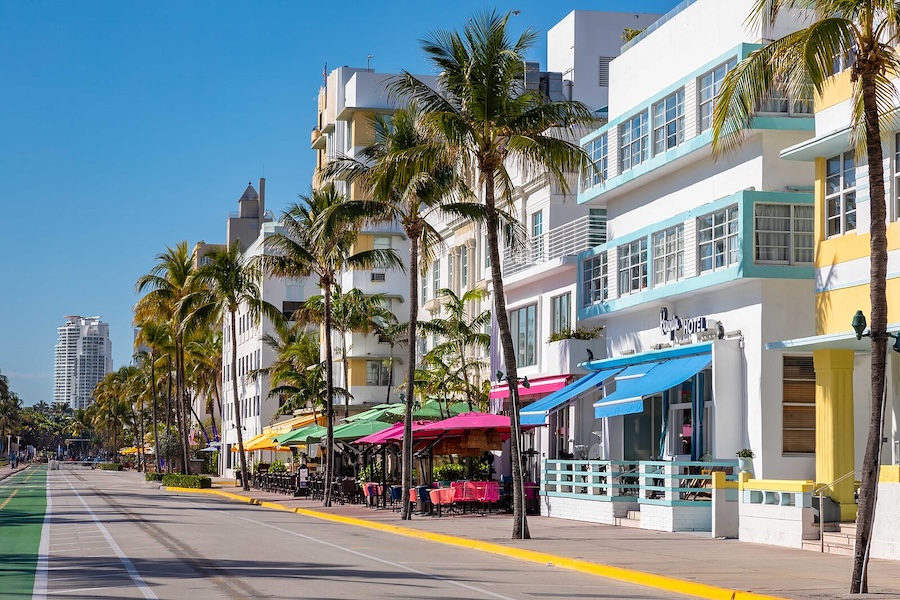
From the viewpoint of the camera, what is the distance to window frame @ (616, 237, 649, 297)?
109 feet

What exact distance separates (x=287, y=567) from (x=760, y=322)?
13.3 meters

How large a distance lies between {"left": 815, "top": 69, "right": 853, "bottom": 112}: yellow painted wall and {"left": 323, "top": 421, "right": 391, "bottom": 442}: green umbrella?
893 inches

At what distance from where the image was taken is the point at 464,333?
47.6 metres

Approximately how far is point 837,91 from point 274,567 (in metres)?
14.1

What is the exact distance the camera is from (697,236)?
30.0m

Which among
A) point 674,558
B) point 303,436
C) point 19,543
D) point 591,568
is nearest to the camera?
point 591,568

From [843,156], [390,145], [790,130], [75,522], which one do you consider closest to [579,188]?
[390,145]

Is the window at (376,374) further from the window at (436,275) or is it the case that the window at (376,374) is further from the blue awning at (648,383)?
the blue awning at (648,383)

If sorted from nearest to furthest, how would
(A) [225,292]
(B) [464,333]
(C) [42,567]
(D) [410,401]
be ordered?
(C) [42,567], (D) [410,401], (B) [464,333], (A) [225,292]

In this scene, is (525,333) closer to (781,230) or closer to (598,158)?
(598,158)

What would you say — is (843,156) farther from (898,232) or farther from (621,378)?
(621,378)

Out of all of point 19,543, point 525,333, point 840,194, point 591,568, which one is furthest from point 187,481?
point 591,568

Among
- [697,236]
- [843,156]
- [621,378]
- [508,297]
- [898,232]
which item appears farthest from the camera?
[508,297]

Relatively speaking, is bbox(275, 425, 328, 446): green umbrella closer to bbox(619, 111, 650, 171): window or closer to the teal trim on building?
bbox(619, 111, 650, 171): window
